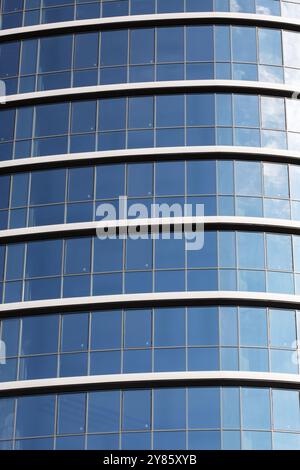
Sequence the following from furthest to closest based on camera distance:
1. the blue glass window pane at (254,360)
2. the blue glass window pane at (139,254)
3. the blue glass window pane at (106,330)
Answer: the blue glass window pane at (139,254)
the blue glass window pane at (106,330)
the blue glass window pane at (254,360)

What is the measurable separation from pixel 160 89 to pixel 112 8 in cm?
426

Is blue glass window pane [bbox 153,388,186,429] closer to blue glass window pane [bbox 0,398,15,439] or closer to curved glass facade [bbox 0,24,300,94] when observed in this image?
blue glass window pane [bbox 0,398,15,439]

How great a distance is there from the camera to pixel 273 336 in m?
38.8

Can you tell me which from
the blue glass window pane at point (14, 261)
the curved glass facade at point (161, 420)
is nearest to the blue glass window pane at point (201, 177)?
the blue glass window pane at point (14, 261)

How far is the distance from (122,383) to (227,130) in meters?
10.5

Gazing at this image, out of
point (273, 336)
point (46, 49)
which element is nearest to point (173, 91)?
point (46, 49)

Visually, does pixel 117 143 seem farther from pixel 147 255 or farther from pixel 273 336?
pixel 273 336

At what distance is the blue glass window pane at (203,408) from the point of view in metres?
37.2

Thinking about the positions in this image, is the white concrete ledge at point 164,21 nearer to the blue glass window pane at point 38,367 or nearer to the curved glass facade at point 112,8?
the curved glass facade at point 112,8

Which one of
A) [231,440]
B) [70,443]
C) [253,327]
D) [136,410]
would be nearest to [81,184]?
[253,327]

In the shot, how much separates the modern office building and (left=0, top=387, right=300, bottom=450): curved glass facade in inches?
1.9

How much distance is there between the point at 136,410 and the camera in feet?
123

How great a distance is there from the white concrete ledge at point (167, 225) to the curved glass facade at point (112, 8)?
8.87 metres

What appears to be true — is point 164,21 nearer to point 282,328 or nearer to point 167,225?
point 167,225
